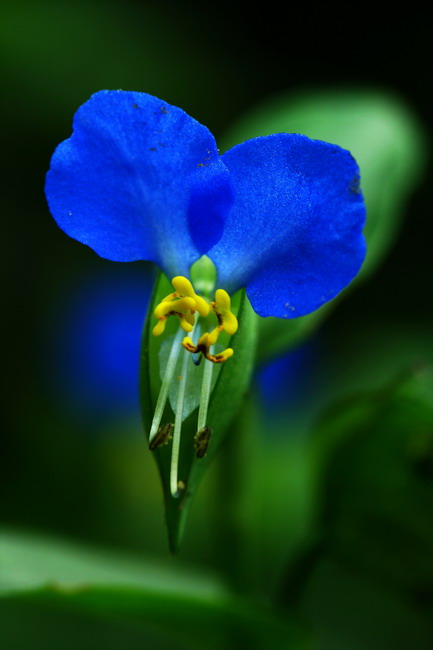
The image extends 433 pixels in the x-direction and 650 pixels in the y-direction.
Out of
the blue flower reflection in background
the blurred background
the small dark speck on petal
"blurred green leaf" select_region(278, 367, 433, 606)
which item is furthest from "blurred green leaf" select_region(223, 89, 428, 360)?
the blue flower reflection in background

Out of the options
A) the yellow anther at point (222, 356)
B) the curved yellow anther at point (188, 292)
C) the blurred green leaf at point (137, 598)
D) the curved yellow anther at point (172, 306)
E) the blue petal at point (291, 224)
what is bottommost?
the blurred green leaf at point (137, 598)

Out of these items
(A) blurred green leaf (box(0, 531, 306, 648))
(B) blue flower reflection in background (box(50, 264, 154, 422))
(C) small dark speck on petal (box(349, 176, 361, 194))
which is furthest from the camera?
(B) blue flower reflection in background (box(50, 264, 154, 422))

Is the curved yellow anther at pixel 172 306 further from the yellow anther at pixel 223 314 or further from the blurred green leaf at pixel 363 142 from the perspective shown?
the blurred green leaf at pixel 363 142

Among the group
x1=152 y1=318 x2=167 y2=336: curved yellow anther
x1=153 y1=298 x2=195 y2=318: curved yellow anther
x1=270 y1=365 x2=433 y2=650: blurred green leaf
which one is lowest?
x1=270 y1=365 x2=433 y2=650: blurred green leaf

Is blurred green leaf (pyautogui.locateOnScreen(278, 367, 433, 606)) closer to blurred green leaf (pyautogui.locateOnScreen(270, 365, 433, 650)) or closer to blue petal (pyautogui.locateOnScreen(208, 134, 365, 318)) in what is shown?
blurred green leaf (pyautogui.locateOnScreen(270, 365, 433, 650))

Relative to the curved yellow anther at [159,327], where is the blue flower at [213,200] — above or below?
above

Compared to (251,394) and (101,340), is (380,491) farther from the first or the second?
(101,340)

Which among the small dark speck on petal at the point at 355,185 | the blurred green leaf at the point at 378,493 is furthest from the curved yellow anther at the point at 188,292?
the blurred green leaf at the point at 378,493
